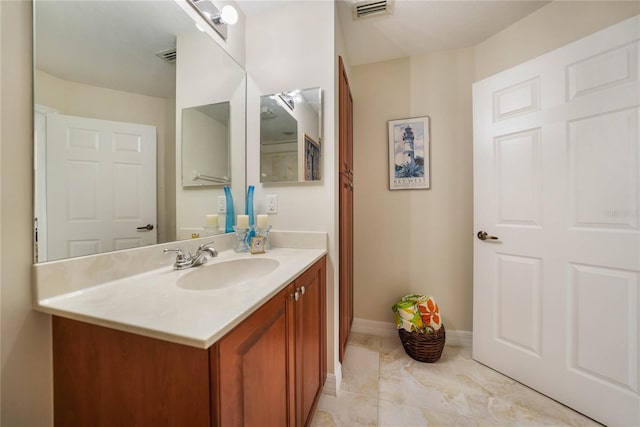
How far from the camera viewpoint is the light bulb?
3.98 ft

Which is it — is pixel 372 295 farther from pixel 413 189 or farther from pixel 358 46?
pixel 358 46

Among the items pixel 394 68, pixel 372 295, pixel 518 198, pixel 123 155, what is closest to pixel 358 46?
pixel 394 68

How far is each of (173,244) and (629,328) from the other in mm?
A: 2212

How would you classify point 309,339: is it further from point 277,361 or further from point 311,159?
point 311,159

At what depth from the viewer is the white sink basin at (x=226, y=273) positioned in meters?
0.92

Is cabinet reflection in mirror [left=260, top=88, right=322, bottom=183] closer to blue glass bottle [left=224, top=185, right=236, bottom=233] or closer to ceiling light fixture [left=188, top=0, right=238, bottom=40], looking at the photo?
blue glass bottle [left=224, top=185, right=236, bottom=233]

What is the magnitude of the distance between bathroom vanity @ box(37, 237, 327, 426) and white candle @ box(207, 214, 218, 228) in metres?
0.43

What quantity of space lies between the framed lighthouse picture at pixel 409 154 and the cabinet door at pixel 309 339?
1125mm

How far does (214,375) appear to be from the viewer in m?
0.48

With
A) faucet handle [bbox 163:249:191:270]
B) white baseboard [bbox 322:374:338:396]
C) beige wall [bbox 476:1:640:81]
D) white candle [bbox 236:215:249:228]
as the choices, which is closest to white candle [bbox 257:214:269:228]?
white candle [bbox 236:215:249:228]

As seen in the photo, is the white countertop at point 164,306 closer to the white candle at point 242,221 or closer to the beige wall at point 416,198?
the white candle at point 242,221

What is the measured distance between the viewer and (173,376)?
500mm

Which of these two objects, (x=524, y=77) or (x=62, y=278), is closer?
(x=62, y=278)

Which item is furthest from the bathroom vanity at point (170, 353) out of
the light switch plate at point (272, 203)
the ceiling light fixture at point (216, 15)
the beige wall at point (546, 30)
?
the beige wall at point (546, 30)
